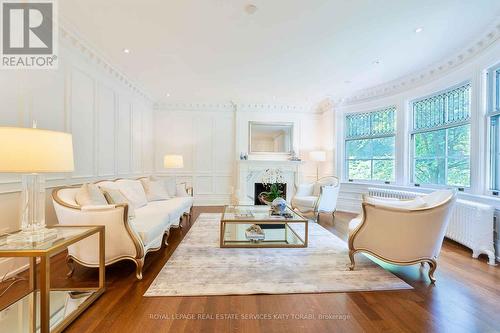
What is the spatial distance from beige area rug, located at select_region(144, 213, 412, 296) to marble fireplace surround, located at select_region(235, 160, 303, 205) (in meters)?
2.75

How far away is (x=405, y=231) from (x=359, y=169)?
11.1 feet

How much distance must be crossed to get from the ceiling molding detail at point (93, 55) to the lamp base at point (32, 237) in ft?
8.11

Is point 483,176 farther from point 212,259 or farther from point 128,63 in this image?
point 128,63

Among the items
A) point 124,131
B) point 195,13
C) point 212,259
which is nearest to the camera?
point 195,13

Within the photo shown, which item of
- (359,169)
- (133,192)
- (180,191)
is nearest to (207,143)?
(180,191)

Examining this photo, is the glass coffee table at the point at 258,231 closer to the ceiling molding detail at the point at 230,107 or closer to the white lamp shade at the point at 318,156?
the white lamp shade at the point at 318,156

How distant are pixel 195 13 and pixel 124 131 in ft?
9.33

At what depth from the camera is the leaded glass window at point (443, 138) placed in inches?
135

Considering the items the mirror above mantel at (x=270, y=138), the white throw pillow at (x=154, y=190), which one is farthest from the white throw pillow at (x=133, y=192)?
the mirror above mantel at (x=270, y=138)

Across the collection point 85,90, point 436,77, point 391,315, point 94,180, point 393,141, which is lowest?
point 391,315

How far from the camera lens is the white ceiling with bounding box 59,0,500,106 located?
2346 millimetres

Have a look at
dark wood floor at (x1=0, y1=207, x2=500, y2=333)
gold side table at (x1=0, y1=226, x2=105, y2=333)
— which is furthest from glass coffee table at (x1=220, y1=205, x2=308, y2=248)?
gold side table at (x1=0, y1=226, x2=105, y2=333)

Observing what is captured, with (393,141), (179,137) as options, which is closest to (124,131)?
(179,137)

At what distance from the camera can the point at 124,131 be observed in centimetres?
435
